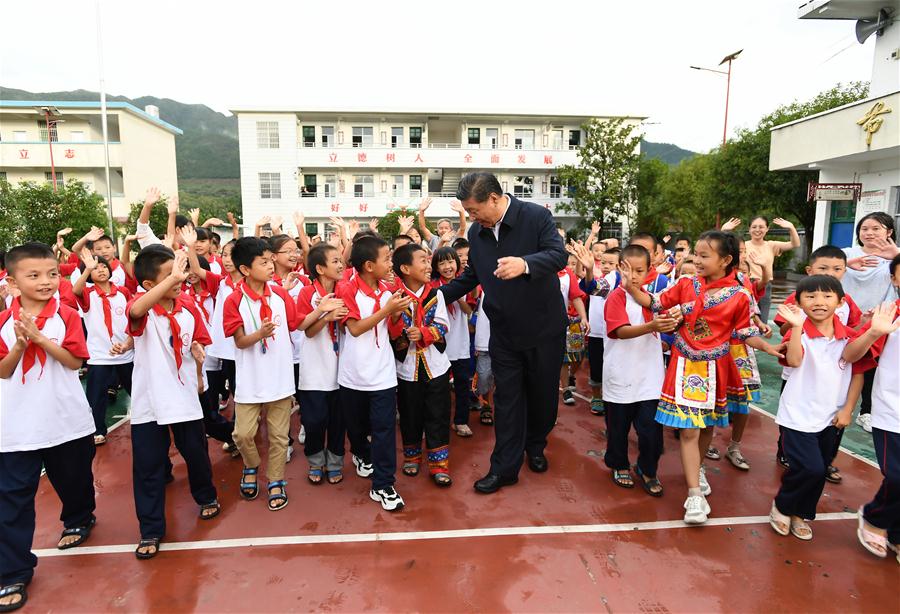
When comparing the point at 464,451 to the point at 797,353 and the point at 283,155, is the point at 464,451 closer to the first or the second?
the point at 797,353

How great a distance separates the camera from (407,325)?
3629 millimetres

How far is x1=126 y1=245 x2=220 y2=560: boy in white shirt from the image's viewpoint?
9.61 ft

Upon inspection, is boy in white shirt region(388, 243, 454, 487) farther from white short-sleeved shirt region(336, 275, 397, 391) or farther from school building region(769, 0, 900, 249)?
school building region(769, 0, 900, 249)

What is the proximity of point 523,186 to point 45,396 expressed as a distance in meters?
30.5

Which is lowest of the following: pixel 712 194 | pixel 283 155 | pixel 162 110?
pixel 712 194

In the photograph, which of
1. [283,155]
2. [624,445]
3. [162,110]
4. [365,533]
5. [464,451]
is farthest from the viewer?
[162,110]

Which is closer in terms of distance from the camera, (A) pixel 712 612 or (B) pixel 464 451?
(A) pixel 712 612

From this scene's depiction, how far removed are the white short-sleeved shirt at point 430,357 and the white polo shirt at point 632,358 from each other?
1.14 meters

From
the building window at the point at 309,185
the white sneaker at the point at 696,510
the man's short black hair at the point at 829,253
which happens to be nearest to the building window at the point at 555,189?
the building window at the point at 309,185

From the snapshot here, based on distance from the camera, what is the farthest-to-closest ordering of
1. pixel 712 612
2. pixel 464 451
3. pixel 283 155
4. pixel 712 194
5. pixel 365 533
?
pixel 283 155, pixel 712 194, pixel 464 451, pixel 365 533, pixel 712 612

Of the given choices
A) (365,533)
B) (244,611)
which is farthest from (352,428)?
(244,611)

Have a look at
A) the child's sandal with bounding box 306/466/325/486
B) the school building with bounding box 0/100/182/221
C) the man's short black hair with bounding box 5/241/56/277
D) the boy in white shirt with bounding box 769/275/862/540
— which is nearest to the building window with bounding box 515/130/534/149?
the school building with bounding box 0/100/182/221

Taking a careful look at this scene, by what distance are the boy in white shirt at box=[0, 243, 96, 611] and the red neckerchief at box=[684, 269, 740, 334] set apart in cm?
347

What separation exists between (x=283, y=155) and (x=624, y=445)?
29.8 metres
